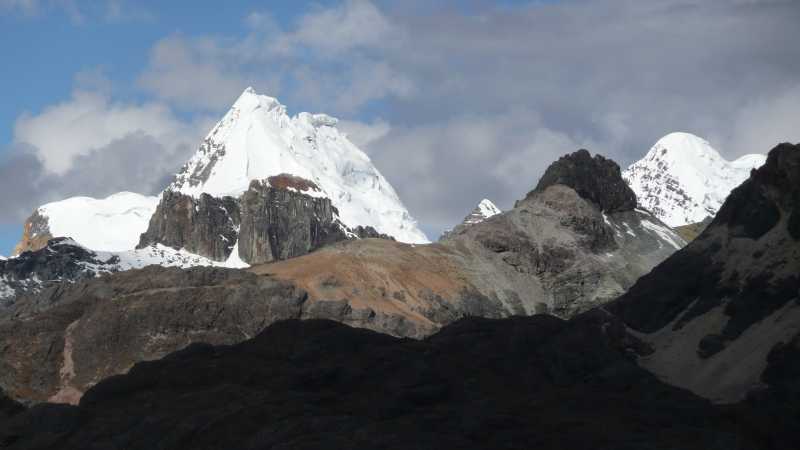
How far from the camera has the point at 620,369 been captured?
509 feet

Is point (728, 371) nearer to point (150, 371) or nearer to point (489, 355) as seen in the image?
point (489, 355)

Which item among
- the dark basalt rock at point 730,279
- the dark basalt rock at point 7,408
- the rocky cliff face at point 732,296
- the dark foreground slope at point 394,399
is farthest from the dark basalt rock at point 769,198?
the dark basalt rock at point 7,408

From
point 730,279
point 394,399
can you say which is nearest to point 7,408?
point 394,399

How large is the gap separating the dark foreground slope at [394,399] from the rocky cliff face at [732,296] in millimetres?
7649

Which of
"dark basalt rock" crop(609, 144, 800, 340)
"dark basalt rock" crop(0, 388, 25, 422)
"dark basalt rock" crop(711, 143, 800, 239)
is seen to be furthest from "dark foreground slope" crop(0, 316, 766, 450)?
"dark basalt rock" crop(711, 143, 800, 239)

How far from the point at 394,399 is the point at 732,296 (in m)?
57.4

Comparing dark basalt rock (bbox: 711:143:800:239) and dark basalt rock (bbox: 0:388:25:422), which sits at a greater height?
dark basalt rock (bbox: 711:143:800:239)

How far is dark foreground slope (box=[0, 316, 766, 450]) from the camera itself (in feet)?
359

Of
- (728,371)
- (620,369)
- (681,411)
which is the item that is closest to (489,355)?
(620,369)

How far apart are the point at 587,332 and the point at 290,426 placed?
56.7 m

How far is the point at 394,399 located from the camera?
128m

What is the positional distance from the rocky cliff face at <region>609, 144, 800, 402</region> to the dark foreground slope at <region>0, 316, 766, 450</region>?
7649mm

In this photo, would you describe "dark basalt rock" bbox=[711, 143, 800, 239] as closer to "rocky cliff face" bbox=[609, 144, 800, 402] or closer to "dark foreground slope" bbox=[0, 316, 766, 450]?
"rocky cliff face" bbox=[609, 144, 800, 402]

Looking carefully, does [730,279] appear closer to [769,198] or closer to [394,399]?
[769,198]
